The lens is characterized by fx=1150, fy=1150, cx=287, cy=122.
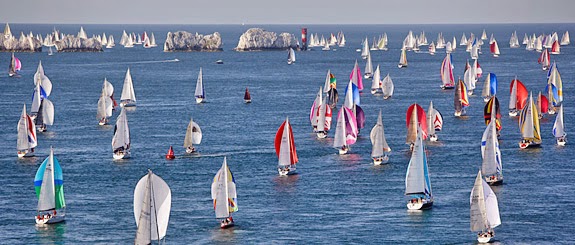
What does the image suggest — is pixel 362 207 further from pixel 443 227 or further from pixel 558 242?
pixel 558 242

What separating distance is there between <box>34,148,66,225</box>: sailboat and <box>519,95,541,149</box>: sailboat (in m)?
47.6

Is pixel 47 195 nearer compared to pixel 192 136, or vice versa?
pixel 47 195

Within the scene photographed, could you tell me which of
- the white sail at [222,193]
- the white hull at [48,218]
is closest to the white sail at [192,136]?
the white hull at [48,218]

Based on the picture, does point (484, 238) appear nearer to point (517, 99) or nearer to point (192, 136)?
point (192, 136)

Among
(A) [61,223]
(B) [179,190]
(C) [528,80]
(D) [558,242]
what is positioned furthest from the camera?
(C) [528,80]

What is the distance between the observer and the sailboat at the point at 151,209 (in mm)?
66438

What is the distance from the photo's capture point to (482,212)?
Result: 243 ft

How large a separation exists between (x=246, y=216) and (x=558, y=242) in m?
22.0

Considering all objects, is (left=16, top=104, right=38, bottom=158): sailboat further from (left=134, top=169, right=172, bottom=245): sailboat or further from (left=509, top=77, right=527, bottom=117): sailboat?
(left=509, top=77, right=527, bottom=117): sailboat

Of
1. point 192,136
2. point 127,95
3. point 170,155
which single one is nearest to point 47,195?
point 170,155

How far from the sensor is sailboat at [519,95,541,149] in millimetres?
108625

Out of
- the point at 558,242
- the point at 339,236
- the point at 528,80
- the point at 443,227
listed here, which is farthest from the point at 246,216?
the point at 528,80

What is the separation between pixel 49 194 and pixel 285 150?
24131 mm

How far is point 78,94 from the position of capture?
172375 mm
